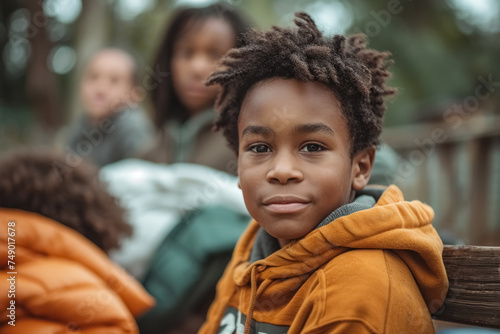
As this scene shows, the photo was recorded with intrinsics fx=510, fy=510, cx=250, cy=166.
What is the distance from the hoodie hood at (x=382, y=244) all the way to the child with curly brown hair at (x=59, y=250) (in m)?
0.84

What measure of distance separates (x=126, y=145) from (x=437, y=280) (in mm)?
3352

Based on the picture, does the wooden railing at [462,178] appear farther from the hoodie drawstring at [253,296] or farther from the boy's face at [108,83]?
the hoodie drawstring at [253,296]

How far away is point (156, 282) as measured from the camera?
2.61m

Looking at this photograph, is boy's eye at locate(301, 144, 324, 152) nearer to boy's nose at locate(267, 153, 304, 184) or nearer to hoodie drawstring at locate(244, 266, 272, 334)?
boy's nose at locate(267, 153, 304, 184)

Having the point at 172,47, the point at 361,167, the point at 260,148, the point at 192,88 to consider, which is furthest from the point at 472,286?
the point at 172,47

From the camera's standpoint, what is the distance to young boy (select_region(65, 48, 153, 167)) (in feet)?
14.2

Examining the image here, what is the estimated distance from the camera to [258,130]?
4.62 feet

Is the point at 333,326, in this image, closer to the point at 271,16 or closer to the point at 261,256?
the point at 261,256

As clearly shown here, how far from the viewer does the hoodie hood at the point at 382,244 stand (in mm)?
1270

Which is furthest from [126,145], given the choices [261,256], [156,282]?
[261,256]

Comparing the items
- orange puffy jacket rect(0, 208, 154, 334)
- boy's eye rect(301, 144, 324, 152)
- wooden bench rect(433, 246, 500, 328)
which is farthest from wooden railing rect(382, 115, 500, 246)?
boy's eye rect(301, 144, 324, 152)

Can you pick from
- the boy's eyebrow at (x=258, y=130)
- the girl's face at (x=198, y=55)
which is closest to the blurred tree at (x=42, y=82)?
the girl's face at (x=198, y=55)

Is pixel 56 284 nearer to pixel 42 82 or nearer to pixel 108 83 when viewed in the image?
pixel 108 83

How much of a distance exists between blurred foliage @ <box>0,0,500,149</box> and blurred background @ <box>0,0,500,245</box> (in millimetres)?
30
